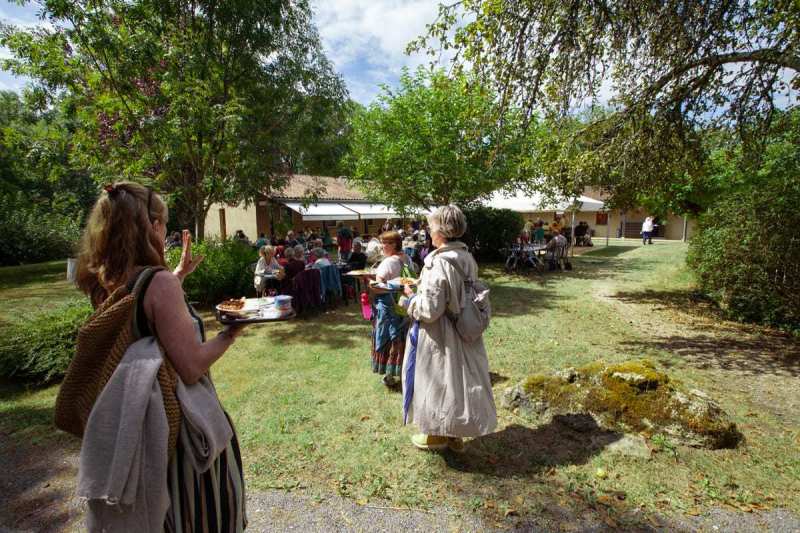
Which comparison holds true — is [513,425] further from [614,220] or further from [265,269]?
[614,220]

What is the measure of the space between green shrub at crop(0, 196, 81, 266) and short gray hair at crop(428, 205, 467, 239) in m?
20.4

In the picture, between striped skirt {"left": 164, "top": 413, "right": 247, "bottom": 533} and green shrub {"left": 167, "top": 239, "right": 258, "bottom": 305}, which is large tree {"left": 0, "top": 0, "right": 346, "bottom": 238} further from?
striped skirt {"left": 164, "top": 413, "right": 247, "bottom": 533}

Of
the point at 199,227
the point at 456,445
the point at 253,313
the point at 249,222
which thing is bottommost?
the point at 456,445

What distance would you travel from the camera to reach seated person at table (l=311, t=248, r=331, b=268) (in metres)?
8.77

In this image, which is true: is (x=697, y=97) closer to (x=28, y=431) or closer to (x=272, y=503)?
(x=272, y=503)

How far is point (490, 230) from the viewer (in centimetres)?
1628

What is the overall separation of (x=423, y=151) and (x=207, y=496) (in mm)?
11880

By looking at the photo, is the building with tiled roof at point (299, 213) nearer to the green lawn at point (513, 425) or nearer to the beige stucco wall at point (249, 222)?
the beige stucco wall at point (249, 222)

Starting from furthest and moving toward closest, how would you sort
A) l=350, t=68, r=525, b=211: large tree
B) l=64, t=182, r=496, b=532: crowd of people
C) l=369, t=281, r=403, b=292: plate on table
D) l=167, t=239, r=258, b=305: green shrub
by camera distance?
l=350, t=68, r=525, b=211: large tree, l=167, t=239, r=258, b=305: green shrub, l=369, t=281, r=403, b=292: plate on table, l=64, t=182, r=496, b=532: crowd of people

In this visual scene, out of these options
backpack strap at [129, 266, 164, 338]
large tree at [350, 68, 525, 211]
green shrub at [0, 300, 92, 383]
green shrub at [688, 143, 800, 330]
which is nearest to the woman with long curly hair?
backpack strap at [129, 266, 164, 338]

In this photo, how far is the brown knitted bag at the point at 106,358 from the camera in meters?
1.32

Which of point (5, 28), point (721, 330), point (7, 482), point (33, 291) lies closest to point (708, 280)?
point (721, 330)

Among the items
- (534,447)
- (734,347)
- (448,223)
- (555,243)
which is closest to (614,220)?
(555,243)

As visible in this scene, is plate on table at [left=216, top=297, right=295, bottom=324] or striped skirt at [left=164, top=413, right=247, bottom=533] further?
plate on table at [left=216, top=297, right=295, bottom=324]
